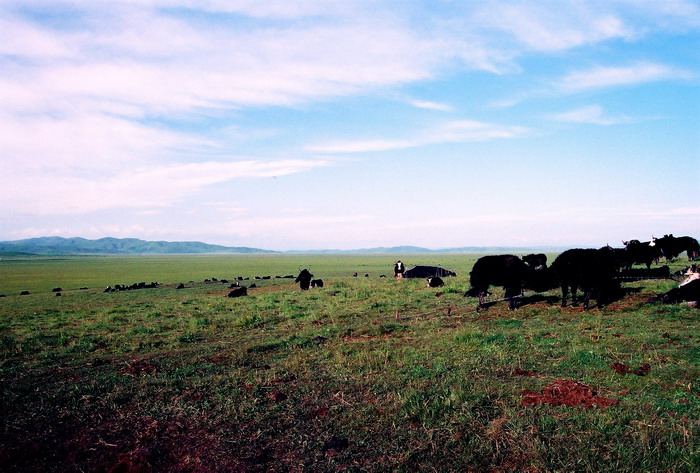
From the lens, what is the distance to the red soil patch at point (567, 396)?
23.6 feet

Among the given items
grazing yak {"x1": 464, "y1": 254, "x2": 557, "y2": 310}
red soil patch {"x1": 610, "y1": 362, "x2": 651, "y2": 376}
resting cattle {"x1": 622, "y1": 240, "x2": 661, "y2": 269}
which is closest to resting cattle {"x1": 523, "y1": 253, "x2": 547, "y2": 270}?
grazing yak {"x1": 464, "y1": 254, "x2": 557, "y2": 310}

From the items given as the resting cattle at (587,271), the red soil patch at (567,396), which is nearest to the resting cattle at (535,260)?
the resting cattle at (587,271)

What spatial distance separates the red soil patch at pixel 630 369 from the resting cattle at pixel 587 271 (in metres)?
7.59

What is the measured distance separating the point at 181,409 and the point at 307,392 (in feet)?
7.72

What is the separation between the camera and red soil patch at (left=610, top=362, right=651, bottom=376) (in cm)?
848

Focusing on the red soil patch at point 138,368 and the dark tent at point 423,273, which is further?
the dark tent at point 423,273

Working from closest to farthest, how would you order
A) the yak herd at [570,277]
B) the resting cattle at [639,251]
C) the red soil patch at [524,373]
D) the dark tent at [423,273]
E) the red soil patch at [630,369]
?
1. the red soil patch at [630,369]
2. the red soil patch at [524,373]
3. the yak herd at [570,277]
4. the resting cattle at [639,251]
5. the dark tent at [423,273]

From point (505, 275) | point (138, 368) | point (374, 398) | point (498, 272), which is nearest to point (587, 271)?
point (505, 275)

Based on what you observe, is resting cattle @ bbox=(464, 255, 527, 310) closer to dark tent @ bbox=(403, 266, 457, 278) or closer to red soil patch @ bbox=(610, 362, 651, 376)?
red soil patch @ bbox=(610, 362, 651, 376)

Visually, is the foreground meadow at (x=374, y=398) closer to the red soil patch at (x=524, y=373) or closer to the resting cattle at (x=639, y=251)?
the red soil patch at (x=524, y=373)

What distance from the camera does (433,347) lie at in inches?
465

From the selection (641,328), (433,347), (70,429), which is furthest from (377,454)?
Result: (641,328)

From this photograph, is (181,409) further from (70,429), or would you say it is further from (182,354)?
(182,354)

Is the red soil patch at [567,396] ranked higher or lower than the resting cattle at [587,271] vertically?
lower
